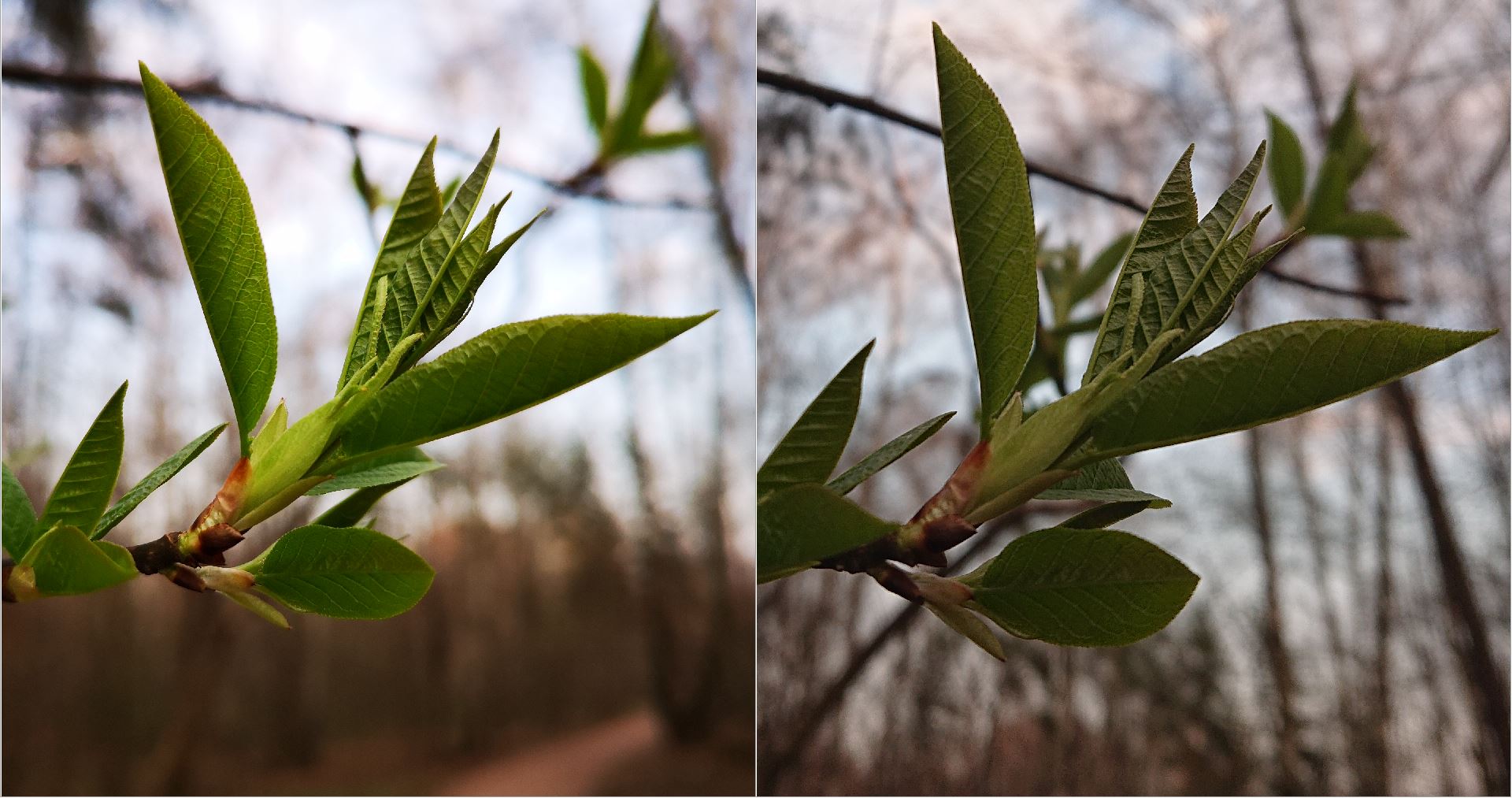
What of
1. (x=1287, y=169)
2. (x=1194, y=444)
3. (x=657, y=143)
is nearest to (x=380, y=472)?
(x=657, y=143)

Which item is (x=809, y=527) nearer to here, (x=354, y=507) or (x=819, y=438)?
(x=819, y=438)

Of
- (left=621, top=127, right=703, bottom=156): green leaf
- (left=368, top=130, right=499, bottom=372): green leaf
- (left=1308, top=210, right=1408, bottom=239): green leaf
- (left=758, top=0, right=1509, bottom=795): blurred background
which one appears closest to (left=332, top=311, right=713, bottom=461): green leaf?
(left=368, top=130, right=499, bottom=372): green leaf

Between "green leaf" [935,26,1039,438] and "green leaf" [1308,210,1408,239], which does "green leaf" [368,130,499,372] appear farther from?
"green leaf" [1308,210,1408,239]

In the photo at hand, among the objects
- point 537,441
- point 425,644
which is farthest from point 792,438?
point 425,644

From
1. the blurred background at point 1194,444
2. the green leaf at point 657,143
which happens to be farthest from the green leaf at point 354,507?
the blurred background at point 1194,444

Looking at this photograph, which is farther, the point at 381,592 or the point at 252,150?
the point at 252,150

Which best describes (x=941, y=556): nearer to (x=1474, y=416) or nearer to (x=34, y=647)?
(x=1474, y=416)

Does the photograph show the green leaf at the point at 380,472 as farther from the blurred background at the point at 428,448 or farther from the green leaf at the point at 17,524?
the blurred background at the point at 428,448
